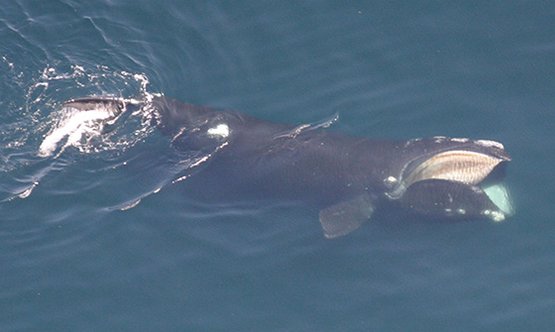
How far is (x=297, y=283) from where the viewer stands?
13.1 m

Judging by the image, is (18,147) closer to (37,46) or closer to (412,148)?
(37,46)

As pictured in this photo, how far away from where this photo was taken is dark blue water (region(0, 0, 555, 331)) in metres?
12.9

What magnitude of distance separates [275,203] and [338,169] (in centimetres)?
105

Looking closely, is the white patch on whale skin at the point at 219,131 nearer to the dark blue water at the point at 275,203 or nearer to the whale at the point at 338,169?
the whale at the point at 338,169

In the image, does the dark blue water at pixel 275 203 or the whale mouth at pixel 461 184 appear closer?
the dark blue water at pixel 275 203

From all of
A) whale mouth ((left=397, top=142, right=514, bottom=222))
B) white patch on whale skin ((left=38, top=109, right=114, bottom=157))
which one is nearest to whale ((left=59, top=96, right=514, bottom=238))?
whale mouth ((left=397, top=142, right=514, bottom=222))

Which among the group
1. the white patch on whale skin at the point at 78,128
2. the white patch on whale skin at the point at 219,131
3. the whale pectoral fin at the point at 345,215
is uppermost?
the white patch on whale skin at the point at 219,131

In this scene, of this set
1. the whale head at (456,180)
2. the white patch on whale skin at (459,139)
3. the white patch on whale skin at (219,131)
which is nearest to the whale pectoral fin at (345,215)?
the whale head at (456,180)

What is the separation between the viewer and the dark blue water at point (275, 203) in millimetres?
12852

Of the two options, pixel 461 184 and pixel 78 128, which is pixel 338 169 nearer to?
pixel 461 184

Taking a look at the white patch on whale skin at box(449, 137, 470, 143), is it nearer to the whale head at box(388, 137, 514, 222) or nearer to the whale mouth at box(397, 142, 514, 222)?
the whale head at box(388, 137, 514, 222)

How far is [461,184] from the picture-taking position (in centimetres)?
1367

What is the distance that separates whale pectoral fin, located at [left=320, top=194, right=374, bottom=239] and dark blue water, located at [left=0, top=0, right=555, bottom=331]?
0.19 m

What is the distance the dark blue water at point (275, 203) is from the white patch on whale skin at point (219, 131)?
2.24ft
